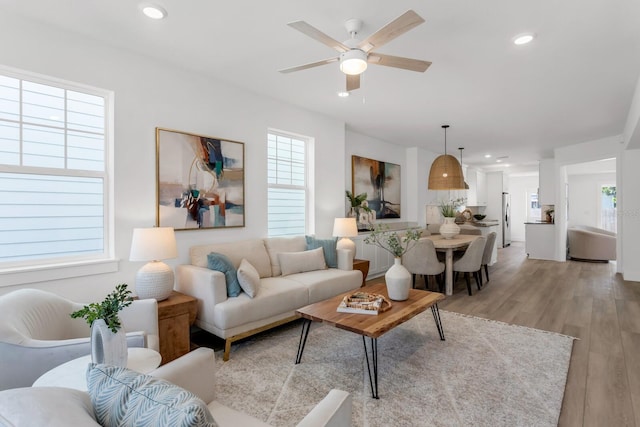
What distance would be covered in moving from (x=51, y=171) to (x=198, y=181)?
3.94 feet

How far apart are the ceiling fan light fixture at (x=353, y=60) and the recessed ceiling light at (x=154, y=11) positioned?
131cm

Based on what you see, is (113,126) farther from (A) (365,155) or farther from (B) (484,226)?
(B) (484,226)

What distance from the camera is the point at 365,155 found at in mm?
6141

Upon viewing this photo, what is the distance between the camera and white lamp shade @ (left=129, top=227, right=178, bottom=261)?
106 inches

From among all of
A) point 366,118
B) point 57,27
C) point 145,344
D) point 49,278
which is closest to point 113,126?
point 57,27

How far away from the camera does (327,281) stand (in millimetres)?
3598

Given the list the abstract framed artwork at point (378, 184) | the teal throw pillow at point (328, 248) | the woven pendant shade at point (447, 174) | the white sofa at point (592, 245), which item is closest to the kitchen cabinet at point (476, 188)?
the white sofa at point (592, 245)

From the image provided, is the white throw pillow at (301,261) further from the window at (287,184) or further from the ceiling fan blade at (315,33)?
the ceiling fan blade at (315,33)

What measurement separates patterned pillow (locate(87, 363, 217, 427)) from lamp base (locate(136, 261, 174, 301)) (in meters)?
1.87

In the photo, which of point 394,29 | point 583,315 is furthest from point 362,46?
point 583,315

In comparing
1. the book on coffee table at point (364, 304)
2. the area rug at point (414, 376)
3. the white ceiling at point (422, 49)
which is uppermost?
the white ceiling at point (422, 49)

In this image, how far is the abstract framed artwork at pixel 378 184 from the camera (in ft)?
19.4

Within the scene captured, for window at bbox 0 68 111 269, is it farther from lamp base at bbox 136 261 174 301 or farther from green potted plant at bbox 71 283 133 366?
green potted plant at bbox 71 283 133 366

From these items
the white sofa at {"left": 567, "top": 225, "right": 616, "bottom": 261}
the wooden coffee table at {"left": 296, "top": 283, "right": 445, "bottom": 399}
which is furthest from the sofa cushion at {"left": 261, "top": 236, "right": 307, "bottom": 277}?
the white sofa at {"left": 567, "top": 225, "right": 616, "bottom": 261}
